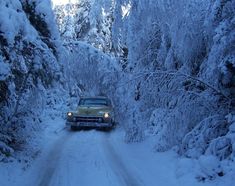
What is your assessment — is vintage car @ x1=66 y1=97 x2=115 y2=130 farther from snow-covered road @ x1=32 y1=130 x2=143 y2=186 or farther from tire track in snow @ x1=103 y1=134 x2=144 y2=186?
tire track in snow @ x1=103 y1=134 x2=144 y2=186

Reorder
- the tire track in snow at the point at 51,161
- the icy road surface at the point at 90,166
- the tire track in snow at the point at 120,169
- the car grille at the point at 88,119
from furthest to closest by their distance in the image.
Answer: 1. the car grille at the point at 88,119
2. the tire track in snow at the point at 51,161
3. the icy road surface at the point at 90,166
4. the tire track in snow at the point at 120,169

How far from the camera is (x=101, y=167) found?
1261 centimetres

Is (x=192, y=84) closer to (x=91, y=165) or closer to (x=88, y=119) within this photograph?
(x=91, y=165)

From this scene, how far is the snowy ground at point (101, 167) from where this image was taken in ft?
35.6

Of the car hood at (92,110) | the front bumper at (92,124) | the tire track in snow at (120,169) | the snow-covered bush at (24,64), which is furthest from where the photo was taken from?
the car hood at (92,110)

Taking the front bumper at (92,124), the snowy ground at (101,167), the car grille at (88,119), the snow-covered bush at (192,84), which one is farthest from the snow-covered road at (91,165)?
the car grille at (88,119)

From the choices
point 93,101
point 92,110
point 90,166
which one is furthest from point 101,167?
→ point 93,101

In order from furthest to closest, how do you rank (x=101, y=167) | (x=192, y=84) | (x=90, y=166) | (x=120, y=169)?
(x=192, y=84)
(x=90, y=166)
(x=101, y=167)
(x=120, y=169)

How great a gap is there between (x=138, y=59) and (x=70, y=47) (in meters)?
4.59

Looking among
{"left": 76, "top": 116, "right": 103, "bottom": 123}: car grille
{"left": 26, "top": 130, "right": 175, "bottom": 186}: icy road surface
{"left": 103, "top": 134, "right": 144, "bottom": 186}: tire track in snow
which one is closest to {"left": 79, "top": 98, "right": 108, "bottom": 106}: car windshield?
{"left": 76, "top": 116, "right": 103, "bottom": 123}: car grille

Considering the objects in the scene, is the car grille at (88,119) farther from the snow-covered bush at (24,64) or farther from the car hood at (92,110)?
the snow-covered bush at (24,64)

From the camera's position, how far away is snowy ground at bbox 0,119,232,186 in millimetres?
10852

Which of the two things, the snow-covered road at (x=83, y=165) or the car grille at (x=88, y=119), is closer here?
the snow-covered road at (x=83, y=165)

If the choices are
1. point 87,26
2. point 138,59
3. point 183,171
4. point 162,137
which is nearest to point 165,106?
point 162,137
